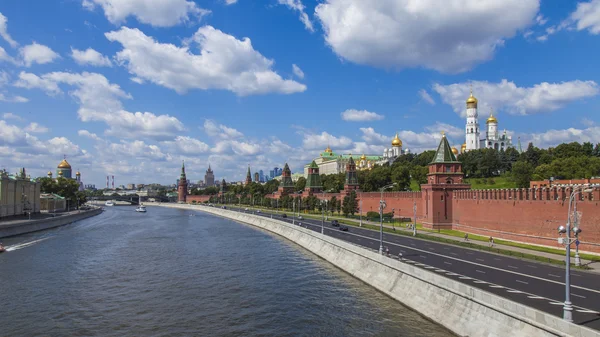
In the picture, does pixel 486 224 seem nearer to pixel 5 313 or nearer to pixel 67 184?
pixel 5 313

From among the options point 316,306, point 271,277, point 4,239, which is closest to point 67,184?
point 4,239

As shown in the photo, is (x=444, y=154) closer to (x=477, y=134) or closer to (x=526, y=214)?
(x=526, y=214)

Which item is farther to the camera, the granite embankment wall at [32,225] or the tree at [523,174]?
the tree at [523,174]

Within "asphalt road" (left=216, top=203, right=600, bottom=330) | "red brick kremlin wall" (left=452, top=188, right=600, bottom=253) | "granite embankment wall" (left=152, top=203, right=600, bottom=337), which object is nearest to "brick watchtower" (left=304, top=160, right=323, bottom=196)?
"red brick kremlin wall" (left=452, top=188, right=600, bottom=253)

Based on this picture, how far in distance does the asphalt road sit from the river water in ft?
13.9

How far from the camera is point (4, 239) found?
62094 mm

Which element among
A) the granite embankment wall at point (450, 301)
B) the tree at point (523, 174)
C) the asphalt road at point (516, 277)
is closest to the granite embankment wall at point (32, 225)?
the granite embankment wall at point (450, 301)

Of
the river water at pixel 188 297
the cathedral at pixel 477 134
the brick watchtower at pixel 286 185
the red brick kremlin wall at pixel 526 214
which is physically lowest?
the river water at pixel 188 297

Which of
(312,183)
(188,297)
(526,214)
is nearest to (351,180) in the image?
(312,183)

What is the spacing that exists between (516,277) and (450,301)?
6.31m

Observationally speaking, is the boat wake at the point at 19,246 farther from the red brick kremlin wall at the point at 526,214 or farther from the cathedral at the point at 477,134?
the cathedral at the point at 477,134

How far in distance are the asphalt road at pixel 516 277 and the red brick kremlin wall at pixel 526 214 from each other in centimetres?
781

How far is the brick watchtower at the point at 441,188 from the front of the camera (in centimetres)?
6362

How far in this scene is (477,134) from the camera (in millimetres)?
163125
